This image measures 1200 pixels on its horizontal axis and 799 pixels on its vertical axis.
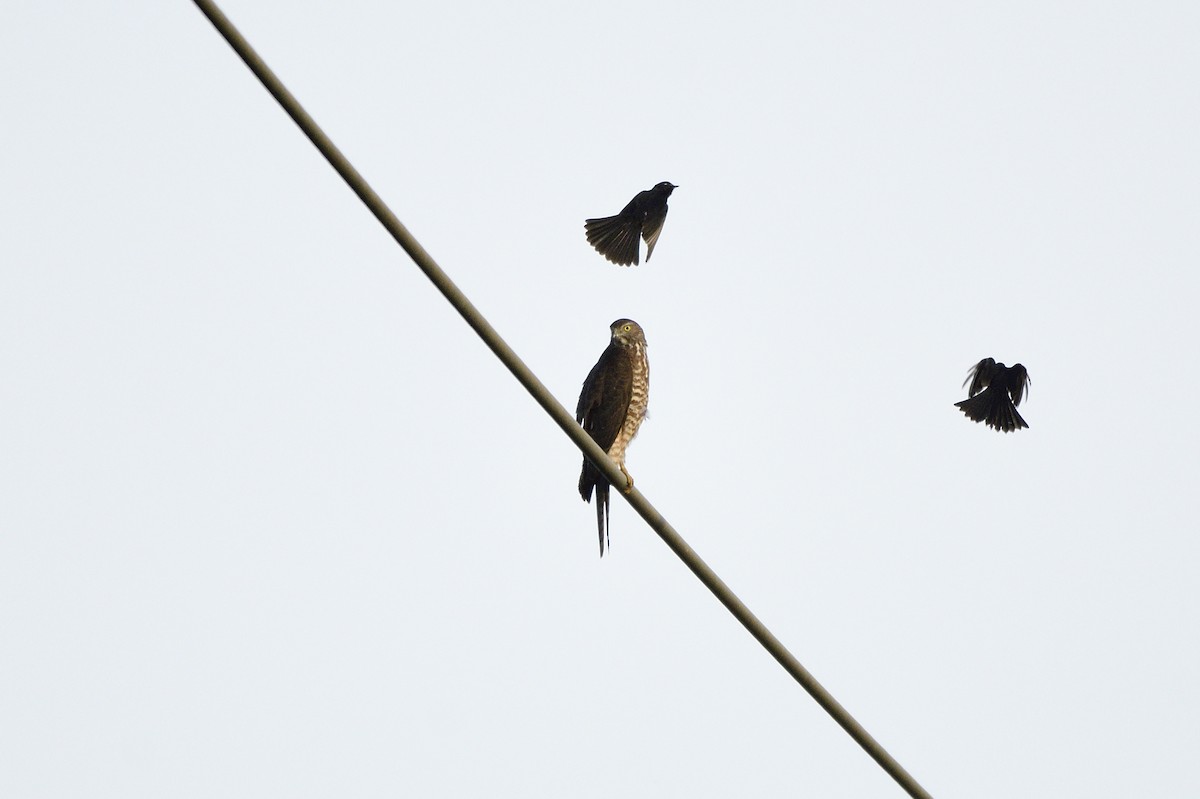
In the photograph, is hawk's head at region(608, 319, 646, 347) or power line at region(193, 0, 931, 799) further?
hawk's head at region(608, 319, 646, 347)

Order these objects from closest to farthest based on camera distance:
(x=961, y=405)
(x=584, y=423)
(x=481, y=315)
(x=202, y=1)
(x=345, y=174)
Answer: (x=202, y=1)
(x=345, y=174)
(x=481, y=315)
(x=584, y=423)
(x=961, y=405)

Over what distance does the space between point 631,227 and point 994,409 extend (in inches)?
102

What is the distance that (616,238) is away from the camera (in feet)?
20.8

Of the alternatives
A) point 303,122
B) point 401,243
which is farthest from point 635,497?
point 303,122

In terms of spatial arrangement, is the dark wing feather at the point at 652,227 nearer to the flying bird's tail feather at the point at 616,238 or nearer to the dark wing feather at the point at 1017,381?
the flying bird's tail feather at the point at 616,238

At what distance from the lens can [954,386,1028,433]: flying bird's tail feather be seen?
7332 millimetres

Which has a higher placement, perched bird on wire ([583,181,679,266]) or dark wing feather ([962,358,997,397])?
perched bird on wire ([583,181,679,266])

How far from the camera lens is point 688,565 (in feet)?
11.6

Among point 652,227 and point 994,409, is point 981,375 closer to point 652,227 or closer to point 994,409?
point 994,409

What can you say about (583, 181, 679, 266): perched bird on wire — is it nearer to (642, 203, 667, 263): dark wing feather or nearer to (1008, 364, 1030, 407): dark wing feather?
(642, 203, 667, 263): dark wing feather

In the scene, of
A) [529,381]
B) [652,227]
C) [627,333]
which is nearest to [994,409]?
[627,333]

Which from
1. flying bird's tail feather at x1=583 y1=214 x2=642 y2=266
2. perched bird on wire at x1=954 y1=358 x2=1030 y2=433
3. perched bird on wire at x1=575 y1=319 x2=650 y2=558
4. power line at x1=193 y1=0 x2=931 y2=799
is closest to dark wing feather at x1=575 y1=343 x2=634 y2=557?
perched bird on wire at x1=575 y1=319 x2=650 y2=558

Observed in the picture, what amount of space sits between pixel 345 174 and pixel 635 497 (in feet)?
4.67

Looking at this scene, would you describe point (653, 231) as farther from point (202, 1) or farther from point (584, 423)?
point (202, 1)
